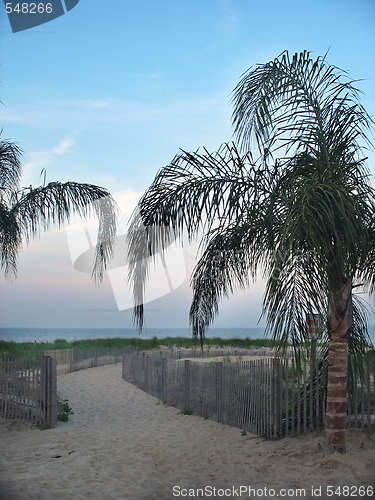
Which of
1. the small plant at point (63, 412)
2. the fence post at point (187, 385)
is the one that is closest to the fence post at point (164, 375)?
the fence post at point (187, 385)

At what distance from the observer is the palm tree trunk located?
6723mm

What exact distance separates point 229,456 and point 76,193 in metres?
5.48

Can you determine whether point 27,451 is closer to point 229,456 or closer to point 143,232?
point 229,456

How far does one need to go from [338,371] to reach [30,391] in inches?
262

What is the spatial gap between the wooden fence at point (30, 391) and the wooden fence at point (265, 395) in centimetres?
326

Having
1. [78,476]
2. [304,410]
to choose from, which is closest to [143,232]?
[78,476]

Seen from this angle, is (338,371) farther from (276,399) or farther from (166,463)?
(166,463)

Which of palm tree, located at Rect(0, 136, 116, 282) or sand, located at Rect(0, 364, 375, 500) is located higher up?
palm tree, located at Rect(0, 136, 116, 282)

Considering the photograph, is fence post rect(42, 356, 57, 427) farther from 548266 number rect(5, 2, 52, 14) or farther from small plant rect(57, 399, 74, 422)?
548266 number rect(5, 2, 52, 14)

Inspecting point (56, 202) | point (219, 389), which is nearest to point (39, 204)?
point (56, 202)

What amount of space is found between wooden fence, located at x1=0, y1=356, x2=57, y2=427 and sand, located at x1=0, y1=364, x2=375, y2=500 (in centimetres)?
29

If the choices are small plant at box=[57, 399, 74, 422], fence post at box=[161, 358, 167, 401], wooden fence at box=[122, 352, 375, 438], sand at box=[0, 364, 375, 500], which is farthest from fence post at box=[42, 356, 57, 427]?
fence post at box=[161, 358, 167, 401]

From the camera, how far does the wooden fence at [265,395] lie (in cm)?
806

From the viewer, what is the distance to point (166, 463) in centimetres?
756
